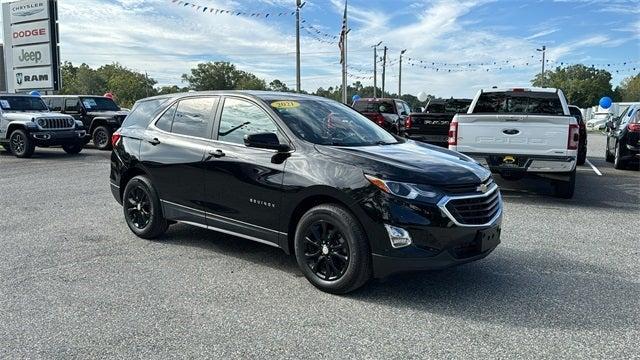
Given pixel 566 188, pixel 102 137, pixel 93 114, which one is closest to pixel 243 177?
pixel 566 188

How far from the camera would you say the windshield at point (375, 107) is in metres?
17.9

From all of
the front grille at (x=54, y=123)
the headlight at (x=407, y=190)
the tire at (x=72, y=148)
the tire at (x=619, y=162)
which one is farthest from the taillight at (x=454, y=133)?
the tire at (x=72, y=148)

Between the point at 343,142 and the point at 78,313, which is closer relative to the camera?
the point at 78,313

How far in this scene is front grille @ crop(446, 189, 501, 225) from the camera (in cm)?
407

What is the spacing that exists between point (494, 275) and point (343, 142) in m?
1.85

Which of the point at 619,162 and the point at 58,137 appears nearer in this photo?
the point at 619,162

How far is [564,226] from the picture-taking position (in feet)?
22.7

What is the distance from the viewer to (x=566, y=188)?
8.70 meters

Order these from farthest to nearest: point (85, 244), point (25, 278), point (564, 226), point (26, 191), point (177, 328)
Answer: point (26, 191) < point (564, 226) < point (85, 244) < point (25, 278) < point (177, 328)

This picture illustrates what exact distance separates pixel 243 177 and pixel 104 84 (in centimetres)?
10936

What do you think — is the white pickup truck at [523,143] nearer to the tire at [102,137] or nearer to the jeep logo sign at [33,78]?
the tire at [102,137]

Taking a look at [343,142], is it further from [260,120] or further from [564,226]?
[564,226]

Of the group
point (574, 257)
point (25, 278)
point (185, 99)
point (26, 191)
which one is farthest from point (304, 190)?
point (26, 191)

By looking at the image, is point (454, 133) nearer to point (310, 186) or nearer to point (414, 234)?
point (310, 186)
